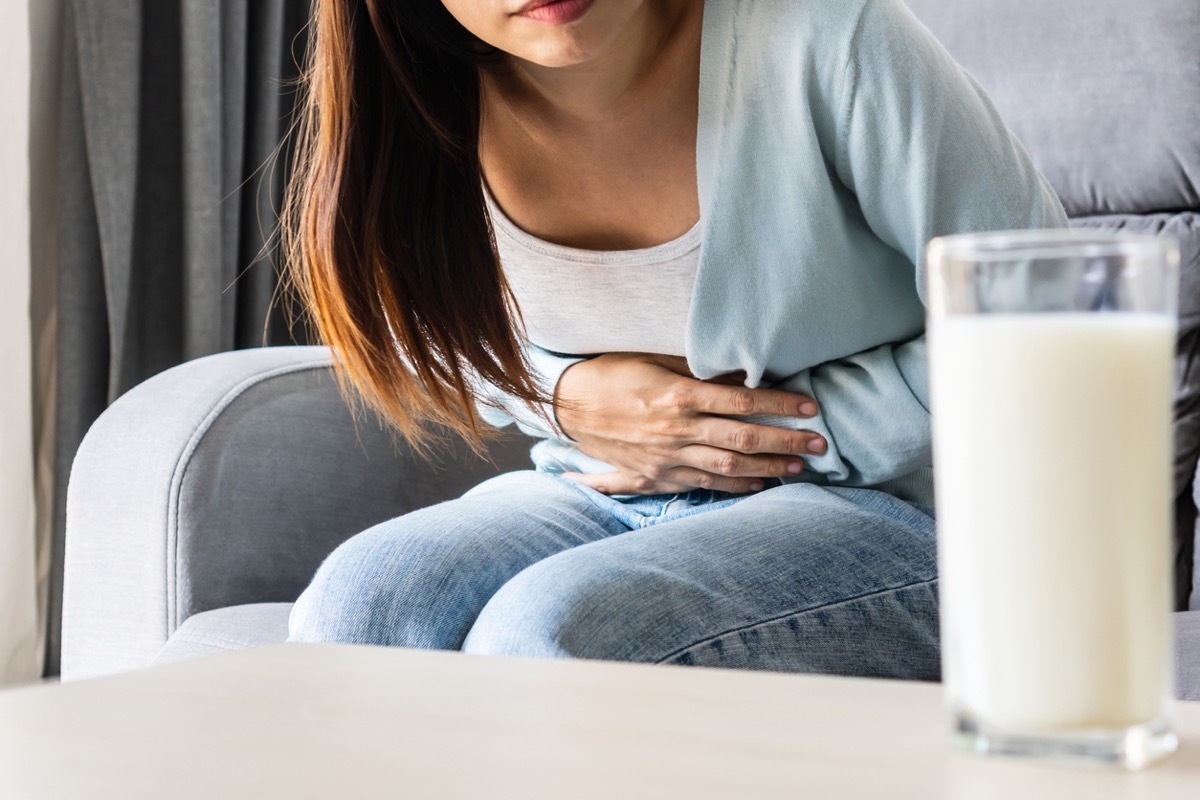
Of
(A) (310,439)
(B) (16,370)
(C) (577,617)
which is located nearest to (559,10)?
(C) (577,617)

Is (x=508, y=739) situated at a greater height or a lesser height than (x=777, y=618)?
greater

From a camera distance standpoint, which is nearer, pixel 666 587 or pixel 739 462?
pixel 666 587

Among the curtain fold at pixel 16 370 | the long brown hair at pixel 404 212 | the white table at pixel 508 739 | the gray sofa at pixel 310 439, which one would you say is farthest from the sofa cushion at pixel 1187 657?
the curtain fold at pixel 16 370

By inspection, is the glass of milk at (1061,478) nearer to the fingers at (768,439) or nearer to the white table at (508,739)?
the white table at (508,739)

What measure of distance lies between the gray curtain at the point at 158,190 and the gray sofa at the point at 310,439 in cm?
68

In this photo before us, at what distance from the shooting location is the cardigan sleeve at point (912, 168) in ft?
3.07

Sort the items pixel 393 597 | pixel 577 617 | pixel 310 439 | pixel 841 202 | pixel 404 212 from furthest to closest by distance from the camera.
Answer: pixel 310 439 < pixel 404 212 < pixel 841 202 < pixel 393 597 < pixel 577 617

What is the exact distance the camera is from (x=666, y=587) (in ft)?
2.69

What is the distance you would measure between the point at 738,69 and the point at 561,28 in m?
0.15

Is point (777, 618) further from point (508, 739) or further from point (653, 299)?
point (508, 739)

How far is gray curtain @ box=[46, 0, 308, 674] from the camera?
1.98 m

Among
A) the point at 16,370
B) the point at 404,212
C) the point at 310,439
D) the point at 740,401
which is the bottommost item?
the point at 16,370

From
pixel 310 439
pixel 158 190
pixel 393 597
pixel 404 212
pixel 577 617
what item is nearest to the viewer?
pixel 577 617

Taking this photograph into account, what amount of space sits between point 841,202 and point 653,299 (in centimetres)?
17
